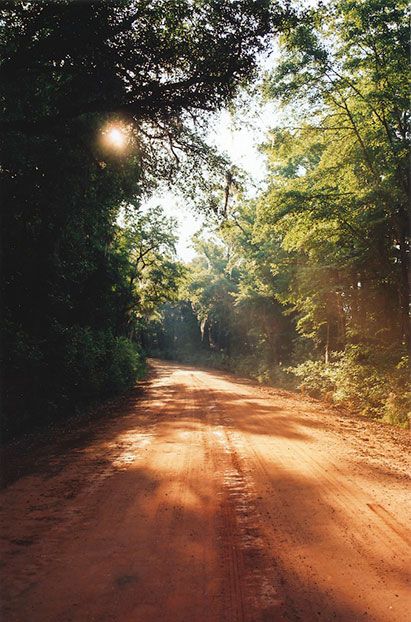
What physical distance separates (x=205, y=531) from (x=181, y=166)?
8997mm

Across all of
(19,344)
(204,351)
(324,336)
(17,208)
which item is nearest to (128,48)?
(17,208)

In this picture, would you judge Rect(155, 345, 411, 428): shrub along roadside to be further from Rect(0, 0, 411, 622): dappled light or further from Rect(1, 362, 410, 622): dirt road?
Rect(1, 362, 410, 622): dirt road

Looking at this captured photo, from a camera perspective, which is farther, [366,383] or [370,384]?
[366,383]

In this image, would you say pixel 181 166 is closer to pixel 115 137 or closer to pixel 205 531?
pixel 115 137

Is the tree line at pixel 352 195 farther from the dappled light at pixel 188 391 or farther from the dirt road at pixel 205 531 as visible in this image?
the dirt road at pixel 205 531

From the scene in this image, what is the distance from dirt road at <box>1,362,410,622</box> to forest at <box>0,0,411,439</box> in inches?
177

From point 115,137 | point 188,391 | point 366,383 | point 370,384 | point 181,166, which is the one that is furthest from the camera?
point 188,391

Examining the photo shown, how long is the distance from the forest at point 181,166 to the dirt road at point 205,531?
449cm

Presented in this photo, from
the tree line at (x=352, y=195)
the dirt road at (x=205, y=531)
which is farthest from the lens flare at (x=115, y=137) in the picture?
the dirt road at (x=205, y=531)

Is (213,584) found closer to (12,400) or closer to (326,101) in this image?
(12,400)

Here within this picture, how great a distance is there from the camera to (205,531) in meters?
3.86

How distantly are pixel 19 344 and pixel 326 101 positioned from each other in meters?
12.2

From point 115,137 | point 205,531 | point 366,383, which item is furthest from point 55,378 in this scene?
point 366,383

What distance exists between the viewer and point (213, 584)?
9.82ft
